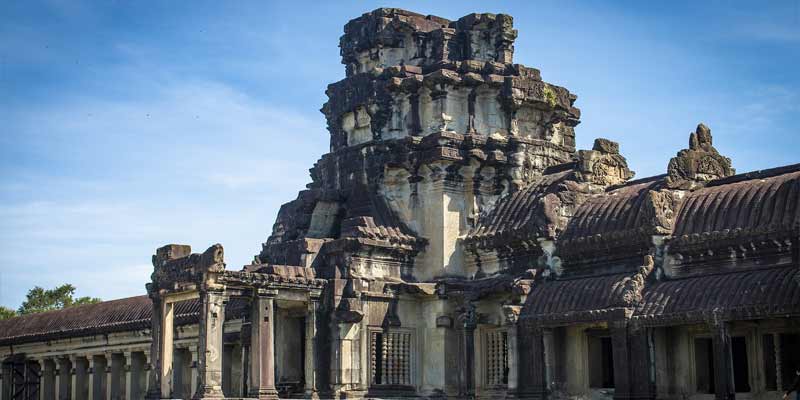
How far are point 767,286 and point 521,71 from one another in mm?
11985

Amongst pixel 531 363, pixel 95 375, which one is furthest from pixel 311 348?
pixel 95 375

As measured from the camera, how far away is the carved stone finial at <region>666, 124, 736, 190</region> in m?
28.0

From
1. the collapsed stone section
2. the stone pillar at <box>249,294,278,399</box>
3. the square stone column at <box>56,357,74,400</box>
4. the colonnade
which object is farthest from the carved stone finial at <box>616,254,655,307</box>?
the square stone column at <box>56,357,74,400</box>

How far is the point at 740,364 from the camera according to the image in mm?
26078

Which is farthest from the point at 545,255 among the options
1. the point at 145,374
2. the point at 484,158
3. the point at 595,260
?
the point at 145,374

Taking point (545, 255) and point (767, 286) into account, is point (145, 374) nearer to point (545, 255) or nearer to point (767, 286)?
point (545, 255)

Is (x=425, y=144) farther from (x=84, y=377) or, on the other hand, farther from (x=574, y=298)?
(x=84, y=377)

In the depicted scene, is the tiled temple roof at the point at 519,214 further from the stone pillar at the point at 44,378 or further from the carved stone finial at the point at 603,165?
the stone pillar at the point at 44,378

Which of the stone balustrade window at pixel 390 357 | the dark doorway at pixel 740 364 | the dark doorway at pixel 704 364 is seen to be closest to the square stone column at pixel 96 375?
the stone balustrade window at pixel 390 357

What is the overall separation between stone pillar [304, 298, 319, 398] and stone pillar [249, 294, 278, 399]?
136cm

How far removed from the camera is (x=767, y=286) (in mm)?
23797

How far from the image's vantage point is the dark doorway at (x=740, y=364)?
2595 centimetres

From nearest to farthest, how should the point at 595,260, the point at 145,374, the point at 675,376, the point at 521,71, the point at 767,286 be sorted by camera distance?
the point at 767,286, the point at 675,376, the point at 595,260, the point at 521,71, the point at 145,374

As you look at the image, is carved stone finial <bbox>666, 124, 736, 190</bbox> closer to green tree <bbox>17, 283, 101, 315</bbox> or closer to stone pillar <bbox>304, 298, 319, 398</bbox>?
stone pillar <bbox>304, 298, 319, 398</bbox>
